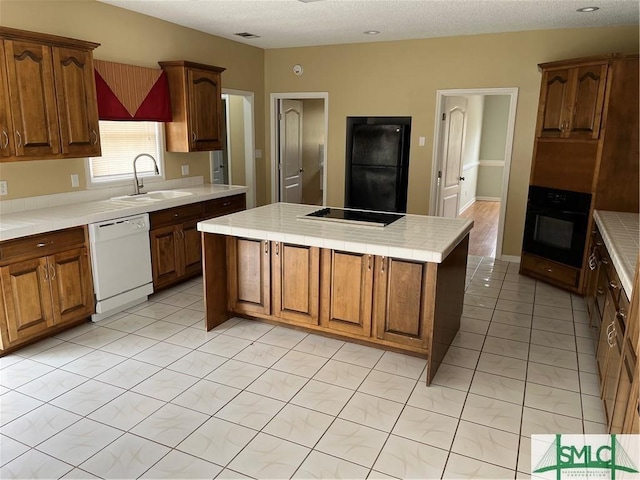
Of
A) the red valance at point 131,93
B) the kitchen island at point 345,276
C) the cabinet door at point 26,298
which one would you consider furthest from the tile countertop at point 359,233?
the red valance at point 131,93

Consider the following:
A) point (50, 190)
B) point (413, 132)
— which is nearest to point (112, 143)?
point (50, 190)

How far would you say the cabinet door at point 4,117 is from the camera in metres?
3.10

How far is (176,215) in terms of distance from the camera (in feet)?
14.3

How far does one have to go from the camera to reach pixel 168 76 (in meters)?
4.72

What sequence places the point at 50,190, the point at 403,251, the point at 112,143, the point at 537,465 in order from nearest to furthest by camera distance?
the point at 537,465
the point at 403,251
the point at 50,190
the point at 112,143

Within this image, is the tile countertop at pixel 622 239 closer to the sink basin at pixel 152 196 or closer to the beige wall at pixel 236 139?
the sink basin at pixel 152 196

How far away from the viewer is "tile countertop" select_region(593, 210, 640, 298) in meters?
2.39

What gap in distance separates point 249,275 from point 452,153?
3.75 meters

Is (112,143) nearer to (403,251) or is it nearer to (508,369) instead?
(403,251)

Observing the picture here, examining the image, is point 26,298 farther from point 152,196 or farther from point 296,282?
point 296,282

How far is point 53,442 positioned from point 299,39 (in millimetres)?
5017

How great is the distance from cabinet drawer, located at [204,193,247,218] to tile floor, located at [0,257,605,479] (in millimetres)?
1370

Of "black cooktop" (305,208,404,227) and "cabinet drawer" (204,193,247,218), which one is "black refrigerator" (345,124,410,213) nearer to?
"cabinet drawer" (204,193,247,218)

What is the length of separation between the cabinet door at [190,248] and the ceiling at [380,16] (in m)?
2.04
